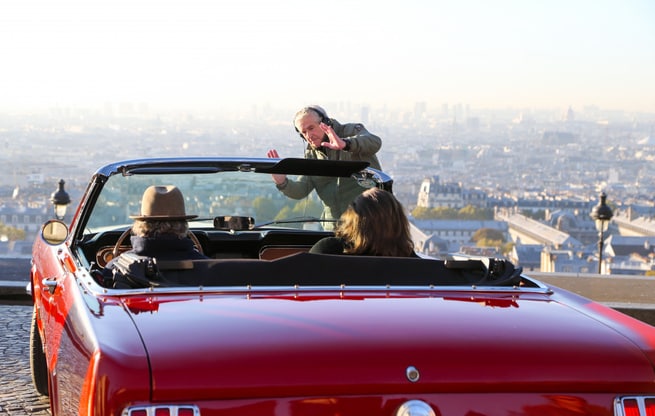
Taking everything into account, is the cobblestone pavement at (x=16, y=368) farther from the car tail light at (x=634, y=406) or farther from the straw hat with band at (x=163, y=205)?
the car tail light at (x=634, y=406)

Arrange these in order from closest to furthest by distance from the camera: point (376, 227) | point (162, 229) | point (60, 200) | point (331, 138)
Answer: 1. point (376, 227)
2. point (162, 229)
3. point (331, 138)
4. point (60, 200)

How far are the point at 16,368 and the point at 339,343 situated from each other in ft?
16.9

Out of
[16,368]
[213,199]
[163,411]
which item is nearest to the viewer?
[163,411]

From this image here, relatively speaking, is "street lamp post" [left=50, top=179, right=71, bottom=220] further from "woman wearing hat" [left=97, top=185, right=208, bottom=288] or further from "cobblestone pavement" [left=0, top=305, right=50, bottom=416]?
"woman wearing hat" [left=97, top=185, right=208, bottom=288]

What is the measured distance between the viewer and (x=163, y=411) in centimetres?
293

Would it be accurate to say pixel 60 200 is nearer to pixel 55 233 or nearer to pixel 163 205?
pixel 55 233

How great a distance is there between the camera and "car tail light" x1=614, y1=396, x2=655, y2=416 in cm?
317

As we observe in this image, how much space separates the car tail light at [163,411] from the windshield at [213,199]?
3.36m

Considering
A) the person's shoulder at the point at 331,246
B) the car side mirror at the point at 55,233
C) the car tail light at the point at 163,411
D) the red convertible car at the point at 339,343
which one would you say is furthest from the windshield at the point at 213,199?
the car tail light at the point at 163,411

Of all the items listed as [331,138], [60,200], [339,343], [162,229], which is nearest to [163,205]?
[162,229]

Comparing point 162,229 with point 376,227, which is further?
point 162,229

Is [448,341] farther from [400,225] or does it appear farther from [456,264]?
[400,225]

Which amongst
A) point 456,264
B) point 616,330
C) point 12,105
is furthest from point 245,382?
point 12,105

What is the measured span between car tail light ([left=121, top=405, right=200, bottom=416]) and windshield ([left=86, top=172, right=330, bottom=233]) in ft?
11.0
